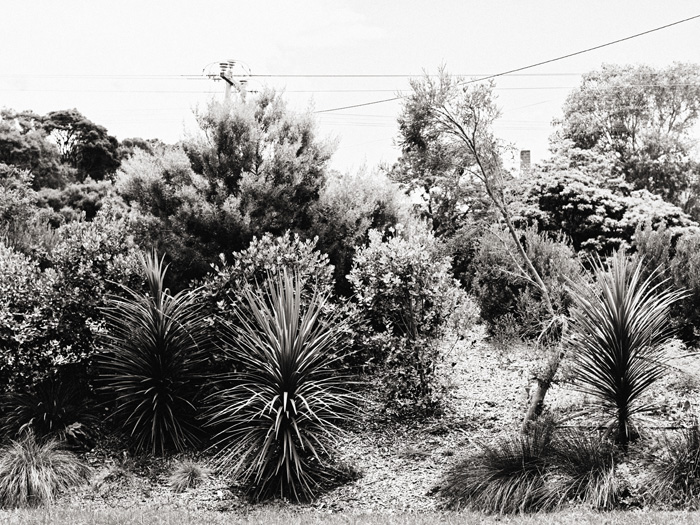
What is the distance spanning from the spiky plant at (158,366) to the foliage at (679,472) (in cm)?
530

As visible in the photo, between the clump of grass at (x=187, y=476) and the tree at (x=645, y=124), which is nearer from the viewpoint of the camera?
the clump of grass at (x=187, y=476)

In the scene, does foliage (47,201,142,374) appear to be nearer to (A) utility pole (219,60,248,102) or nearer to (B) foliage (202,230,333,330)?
(B) foliage (202,230,333,330)

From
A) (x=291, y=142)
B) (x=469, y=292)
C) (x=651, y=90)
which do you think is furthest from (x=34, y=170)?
(x=651, y=90)

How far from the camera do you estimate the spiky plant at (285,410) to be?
686 centimetres

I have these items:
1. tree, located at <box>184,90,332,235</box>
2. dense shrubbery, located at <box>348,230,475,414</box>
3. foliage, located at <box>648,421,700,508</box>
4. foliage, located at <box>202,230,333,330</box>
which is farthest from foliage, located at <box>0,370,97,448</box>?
foliage, located at <box>648,421,700,508</box>

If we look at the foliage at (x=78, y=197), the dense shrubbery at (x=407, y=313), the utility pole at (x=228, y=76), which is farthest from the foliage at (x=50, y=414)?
the foliage at (x=78, y=197)

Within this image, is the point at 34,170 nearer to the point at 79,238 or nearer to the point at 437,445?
the point at 79,238

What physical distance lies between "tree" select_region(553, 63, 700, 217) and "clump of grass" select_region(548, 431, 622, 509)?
24047 millimetres

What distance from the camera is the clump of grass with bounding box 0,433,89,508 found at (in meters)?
6.91

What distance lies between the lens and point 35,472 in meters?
7.12

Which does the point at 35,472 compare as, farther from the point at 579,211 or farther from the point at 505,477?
the point at 579,211

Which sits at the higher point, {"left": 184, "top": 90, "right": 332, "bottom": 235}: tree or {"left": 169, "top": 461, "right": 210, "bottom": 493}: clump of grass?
{"left": 184, "top": 90, "right": 332, "bottom": 235}: tree

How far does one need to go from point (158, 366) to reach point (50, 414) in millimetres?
1611

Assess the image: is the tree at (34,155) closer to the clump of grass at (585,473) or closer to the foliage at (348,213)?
the foliage at (348,213)
